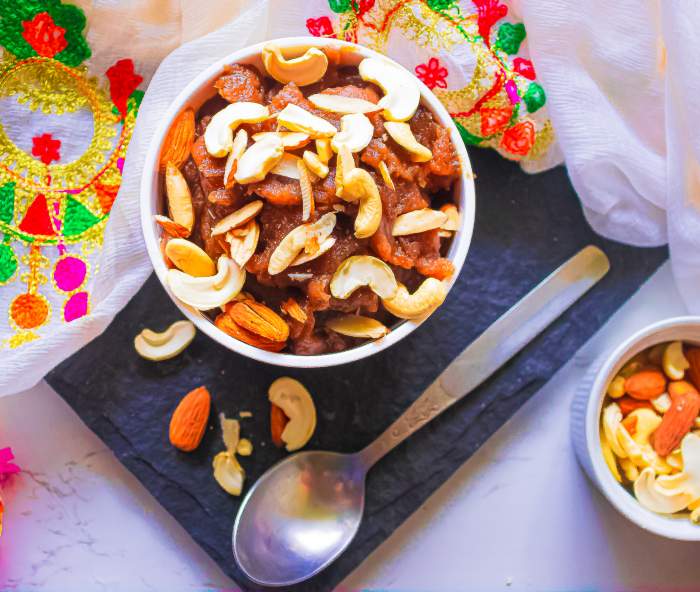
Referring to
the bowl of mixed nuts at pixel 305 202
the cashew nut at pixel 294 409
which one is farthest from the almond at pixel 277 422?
the bowl of mixed nuts at pixel 305 202

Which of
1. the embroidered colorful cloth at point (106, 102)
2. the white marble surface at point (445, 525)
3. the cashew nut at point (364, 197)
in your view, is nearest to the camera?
the cashew nut at point (364, 197)

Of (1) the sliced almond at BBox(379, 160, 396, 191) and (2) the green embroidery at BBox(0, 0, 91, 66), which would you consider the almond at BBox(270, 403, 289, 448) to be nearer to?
(1) the sliced almond at BBox(379, 160, 396, 191)

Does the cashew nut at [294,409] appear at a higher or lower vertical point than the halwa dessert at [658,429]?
higher

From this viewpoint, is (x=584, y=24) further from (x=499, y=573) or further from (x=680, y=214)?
(x=499, y=573)

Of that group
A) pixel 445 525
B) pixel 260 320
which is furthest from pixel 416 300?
pixel 445 525

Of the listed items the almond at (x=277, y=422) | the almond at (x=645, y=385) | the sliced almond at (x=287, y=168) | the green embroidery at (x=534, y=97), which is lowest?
the almond at (x=645, y=385)

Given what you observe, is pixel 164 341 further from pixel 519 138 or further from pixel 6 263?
pixel 519 138

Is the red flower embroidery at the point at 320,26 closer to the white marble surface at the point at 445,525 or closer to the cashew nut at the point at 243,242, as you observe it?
the cashew nut at the point at 243,242
